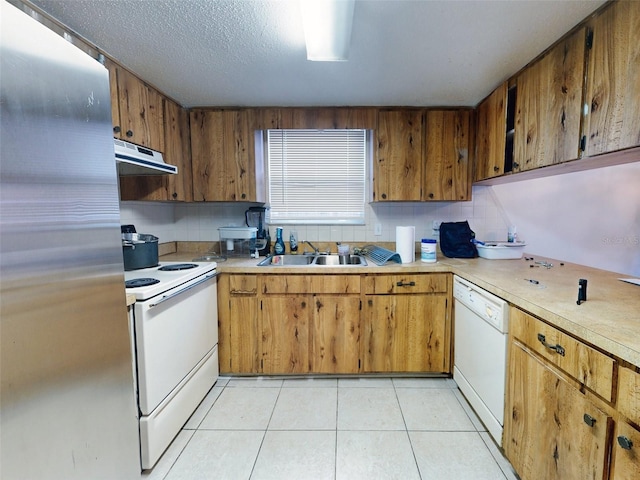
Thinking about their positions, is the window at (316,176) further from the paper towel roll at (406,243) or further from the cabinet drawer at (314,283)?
the cabinet drawer at (314,283)

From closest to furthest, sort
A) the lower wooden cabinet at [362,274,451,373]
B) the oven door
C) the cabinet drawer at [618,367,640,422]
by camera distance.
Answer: the cabinet drawer at [618,367,640,422], the oven door, the lower wooden cabinet at [362,274,451,373]

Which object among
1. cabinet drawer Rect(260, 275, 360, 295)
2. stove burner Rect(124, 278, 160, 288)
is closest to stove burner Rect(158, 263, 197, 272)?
stove burner Rect(124, 278, 160, 288)

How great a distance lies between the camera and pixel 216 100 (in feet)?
7.45

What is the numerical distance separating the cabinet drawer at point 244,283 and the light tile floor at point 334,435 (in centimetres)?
72

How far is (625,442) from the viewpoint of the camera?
79cm

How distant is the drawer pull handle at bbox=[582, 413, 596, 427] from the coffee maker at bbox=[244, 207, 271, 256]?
2215mm

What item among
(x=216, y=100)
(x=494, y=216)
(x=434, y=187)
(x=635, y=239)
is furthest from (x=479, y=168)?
(x=216, y=100)

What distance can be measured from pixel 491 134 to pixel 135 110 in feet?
8.31

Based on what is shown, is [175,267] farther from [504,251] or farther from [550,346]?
[504,251]

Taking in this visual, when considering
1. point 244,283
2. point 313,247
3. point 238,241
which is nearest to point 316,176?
point 313,247

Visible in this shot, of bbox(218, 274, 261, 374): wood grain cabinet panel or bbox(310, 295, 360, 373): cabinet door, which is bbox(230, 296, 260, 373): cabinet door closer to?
bbox(218, 274, 261, 374): wood grain cabinet panel

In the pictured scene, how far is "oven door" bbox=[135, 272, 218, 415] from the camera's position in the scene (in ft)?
4.40

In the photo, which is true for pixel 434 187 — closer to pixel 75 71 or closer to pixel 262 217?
pixel 262 217

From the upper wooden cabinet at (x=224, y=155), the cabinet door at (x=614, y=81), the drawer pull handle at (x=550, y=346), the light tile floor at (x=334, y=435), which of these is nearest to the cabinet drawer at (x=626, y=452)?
the drawer pull handle at (x=550, y=346)
